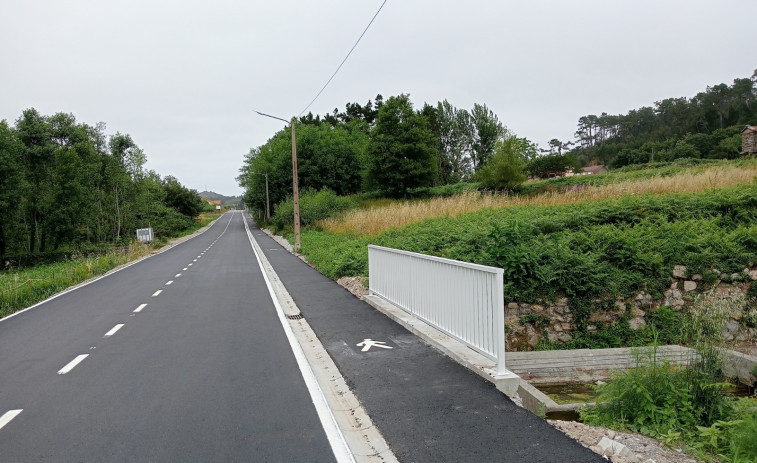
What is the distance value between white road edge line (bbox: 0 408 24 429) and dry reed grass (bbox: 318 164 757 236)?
14.6 metres

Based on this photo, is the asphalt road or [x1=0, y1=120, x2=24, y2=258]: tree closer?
the asphalt road

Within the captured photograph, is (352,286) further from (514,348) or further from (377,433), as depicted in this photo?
(377,433)

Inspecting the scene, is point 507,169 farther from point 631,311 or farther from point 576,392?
point 576,392

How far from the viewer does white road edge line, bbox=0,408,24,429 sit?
4695 millimetres

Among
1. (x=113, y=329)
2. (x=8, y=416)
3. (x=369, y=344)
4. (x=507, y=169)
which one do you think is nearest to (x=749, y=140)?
(x=507, y=169)

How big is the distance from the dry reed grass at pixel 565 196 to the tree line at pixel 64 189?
120ft

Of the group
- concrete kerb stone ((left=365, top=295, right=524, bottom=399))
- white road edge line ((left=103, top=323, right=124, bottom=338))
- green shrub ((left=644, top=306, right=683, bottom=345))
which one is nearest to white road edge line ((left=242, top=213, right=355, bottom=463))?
concrete kerb stone ((left=365, top=295, right=524, bottom=399))

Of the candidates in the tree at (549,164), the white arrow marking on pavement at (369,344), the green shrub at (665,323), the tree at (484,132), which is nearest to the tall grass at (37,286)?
the white arrow marking on pavement at (369,344)

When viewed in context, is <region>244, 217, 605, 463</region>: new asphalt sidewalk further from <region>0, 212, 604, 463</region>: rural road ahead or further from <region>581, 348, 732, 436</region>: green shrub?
<region>581, 348, 732, 436</region>: green shrub

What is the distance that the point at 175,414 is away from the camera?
4.82 meters

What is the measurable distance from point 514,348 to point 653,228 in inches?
182

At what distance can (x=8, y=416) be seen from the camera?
486 centimetres

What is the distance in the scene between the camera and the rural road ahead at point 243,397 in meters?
3.94

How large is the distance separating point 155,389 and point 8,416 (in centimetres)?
135
